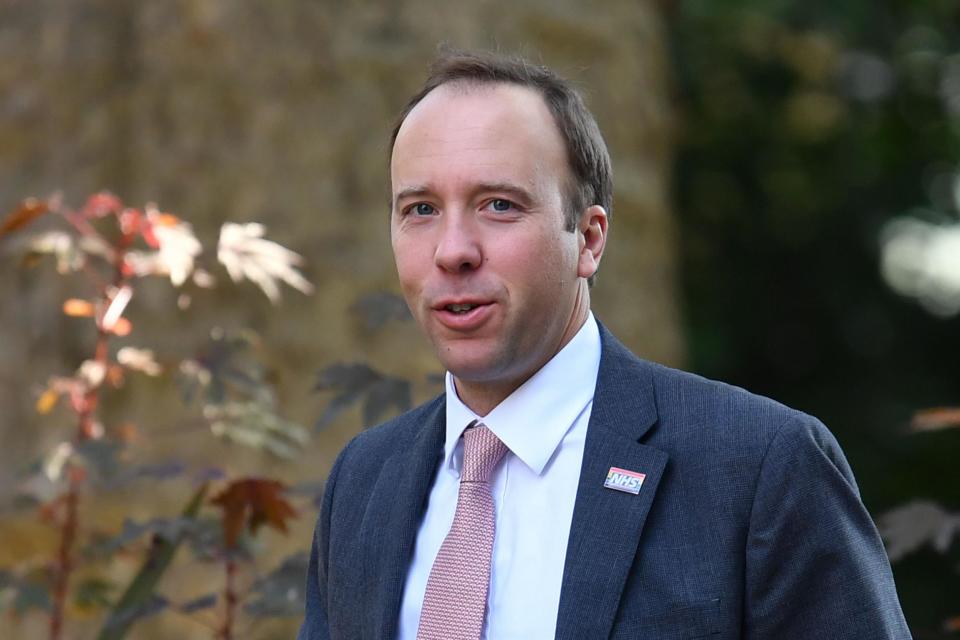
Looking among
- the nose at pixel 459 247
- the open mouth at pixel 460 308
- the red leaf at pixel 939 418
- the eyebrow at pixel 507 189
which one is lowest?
the open mouth at pixel 460 308

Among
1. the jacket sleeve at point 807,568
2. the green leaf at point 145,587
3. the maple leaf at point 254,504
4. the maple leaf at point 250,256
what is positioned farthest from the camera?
the maple leaf at point 250,256

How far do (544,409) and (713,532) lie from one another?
34 centimetres

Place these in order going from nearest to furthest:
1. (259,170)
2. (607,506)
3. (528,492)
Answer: (607,506)
(528,492)
(259,170)

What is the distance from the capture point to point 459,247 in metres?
2.07

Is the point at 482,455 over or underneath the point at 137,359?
underneath

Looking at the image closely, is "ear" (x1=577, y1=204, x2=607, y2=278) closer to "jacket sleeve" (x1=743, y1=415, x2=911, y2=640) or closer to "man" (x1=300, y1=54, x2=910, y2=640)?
"man" (x1=300, y1=54, x2=910, y2=640)

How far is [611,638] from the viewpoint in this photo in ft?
6.29

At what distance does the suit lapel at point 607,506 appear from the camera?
6.34ft

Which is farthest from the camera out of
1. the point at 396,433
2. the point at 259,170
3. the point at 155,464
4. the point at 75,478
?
the point at 259,170

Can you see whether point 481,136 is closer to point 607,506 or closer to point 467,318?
point 467,318

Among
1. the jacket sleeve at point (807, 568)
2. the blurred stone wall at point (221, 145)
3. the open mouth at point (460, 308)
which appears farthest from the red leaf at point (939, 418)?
the blurred stone wall at point (221, 145)

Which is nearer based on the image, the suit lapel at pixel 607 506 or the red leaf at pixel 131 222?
the suit lapel at pixel 607 506

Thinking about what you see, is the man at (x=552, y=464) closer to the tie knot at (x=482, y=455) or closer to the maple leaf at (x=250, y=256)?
the tie knot at (x=482, y=455)

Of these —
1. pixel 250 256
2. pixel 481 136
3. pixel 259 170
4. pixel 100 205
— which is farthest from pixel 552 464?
pixel 259 170
